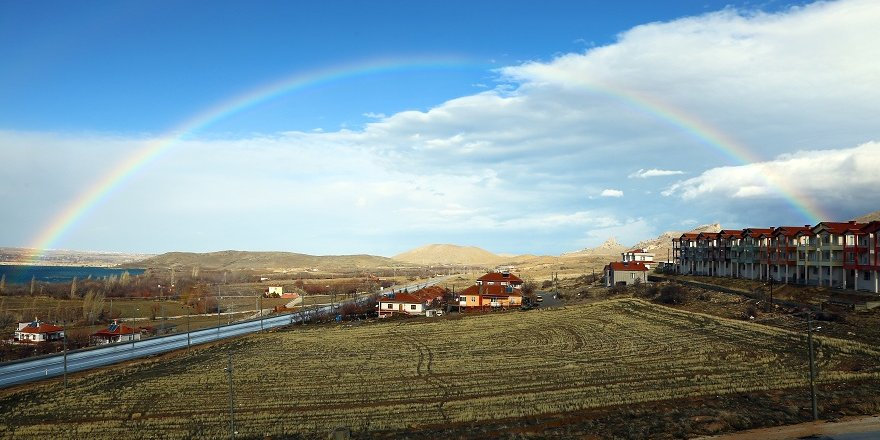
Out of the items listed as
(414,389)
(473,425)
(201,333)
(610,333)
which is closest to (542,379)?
(414,389)

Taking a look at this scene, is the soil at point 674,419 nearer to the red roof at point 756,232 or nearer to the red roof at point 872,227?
the red roof at point 872,227

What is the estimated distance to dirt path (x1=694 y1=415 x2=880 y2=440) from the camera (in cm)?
1984

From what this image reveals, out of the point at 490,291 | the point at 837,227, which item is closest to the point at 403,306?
the point at 490,291

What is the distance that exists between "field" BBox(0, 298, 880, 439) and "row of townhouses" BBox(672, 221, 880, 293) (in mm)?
13799

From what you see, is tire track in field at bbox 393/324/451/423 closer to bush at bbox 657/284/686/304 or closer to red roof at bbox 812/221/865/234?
bush at bbox 657/284/686/304

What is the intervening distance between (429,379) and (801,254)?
45.7 m

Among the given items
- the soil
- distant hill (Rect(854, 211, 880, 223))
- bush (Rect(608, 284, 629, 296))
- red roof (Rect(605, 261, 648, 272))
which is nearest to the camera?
the soil

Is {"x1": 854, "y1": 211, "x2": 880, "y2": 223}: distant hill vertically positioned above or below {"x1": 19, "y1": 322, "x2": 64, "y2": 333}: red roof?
above

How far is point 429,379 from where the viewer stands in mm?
33344

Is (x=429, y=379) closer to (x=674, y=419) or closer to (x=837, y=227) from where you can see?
(x=674, y=419)

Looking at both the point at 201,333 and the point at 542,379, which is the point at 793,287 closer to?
the point at 542,379

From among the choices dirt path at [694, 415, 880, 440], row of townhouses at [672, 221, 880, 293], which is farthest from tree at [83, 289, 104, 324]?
dirt path at [694, 415, 880, 440]

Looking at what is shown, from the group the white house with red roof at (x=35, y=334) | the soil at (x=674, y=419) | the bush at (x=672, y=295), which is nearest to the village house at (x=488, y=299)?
the bush at (x=672, y=295)

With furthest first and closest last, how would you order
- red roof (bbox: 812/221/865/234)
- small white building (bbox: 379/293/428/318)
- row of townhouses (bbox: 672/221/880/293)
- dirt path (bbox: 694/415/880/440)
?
small white building (bbox: 379/293/428/318)
red roof (bbox: 812/221/865/234)
row of townhouses (bbox: 672/221/880/293)
dirt path (bbox: 694/415/880/440)
